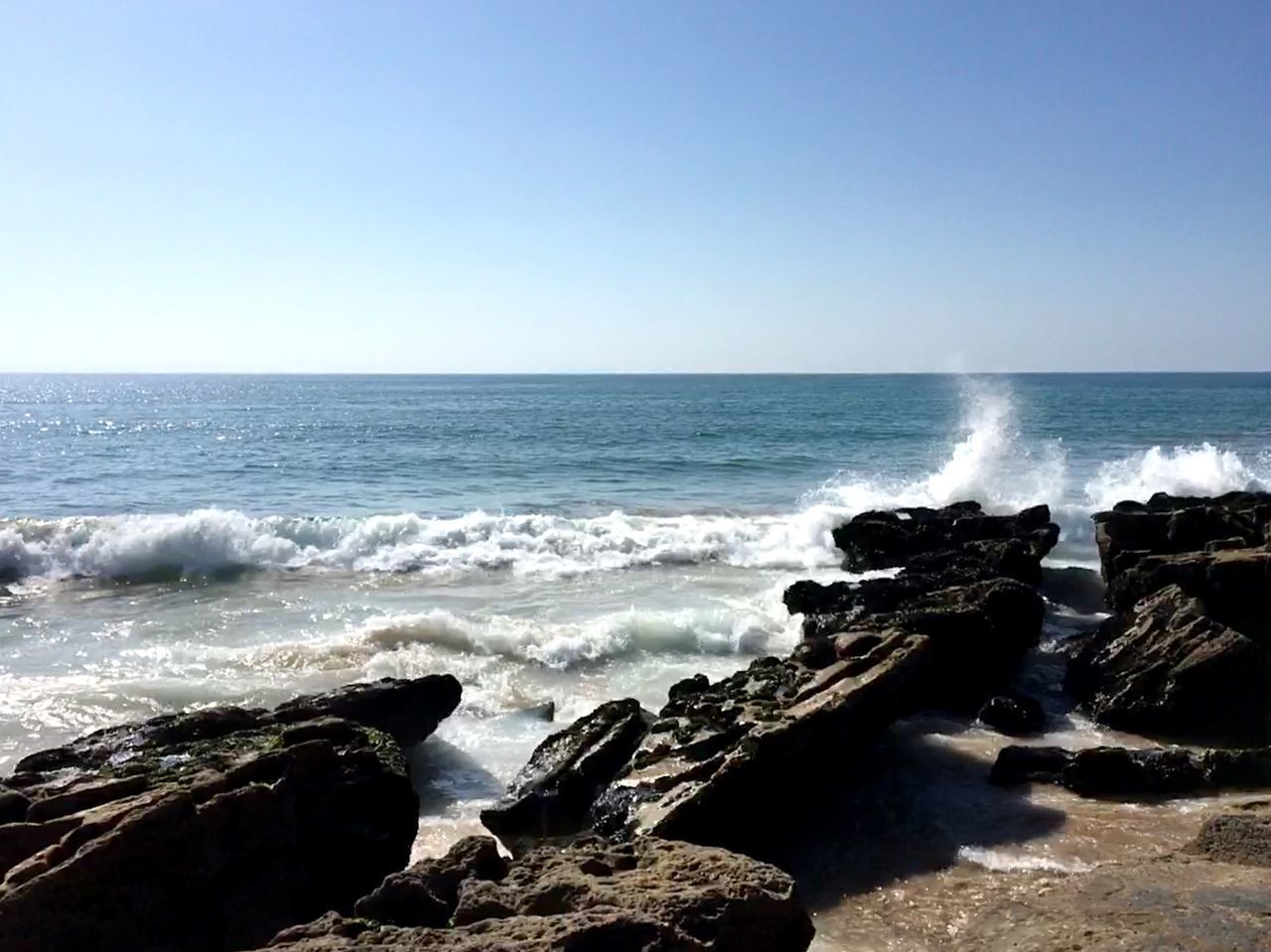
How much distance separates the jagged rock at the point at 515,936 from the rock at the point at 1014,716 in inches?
244

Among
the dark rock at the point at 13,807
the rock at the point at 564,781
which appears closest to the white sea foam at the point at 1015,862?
the rock at the point at 564,781

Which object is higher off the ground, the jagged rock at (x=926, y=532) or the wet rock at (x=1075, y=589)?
the jagged rock at (x=926, y=532)

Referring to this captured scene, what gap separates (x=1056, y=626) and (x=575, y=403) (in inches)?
2761

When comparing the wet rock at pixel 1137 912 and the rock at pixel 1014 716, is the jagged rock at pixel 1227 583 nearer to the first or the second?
the rock at pixel 1014 716

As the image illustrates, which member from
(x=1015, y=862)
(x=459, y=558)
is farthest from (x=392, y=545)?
(x=1015, y=862)

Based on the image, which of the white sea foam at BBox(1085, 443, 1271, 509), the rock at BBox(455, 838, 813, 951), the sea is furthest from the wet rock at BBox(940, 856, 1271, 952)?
the white sea foam at BBox(1085, 443, 1271, 509)

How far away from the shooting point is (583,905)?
441 cm

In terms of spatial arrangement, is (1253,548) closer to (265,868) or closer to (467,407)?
(265,868)

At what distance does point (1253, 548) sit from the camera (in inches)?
469

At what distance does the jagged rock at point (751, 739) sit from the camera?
696 centimetres

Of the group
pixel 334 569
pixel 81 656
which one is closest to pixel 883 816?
pixel 81 656

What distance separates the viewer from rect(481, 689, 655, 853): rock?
24.8 feet

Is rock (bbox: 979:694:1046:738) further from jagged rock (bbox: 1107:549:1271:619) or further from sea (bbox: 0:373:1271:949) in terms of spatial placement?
jagged rock (bbox: 1107:549:1271:619)

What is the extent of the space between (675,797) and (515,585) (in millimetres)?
11216
